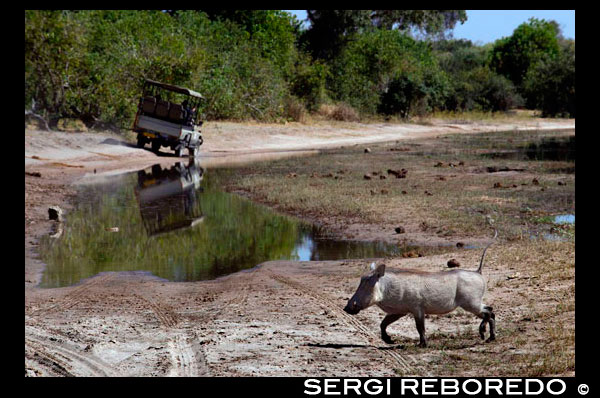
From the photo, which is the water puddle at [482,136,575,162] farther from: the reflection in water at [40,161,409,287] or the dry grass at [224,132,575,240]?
the reflection in water at [40,161,409,287]

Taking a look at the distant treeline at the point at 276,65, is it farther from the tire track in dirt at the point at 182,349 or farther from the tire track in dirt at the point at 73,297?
the tire track in dirt at the point at 182,349

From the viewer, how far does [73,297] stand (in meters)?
Result: 9.51

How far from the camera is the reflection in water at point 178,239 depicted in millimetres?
11727

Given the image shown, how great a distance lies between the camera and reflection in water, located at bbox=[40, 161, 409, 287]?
38.5ft

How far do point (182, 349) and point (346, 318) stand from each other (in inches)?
68.1

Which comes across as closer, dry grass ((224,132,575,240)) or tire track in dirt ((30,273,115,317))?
tire track in dirt ((30,273,115,317))

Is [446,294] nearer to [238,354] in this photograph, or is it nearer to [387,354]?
[387,354]

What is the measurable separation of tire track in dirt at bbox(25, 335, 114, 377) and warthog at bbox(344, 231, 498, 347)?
2.20 metres

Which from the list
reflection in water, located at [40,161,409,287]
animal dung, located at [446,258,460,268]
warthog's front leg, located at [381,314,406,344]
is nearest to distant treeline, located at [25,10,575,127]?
reflection in water, located at [40,161,409,287]

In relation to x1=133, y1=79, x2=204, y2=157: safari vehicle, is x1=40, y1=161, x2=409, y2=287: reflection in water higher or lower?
lower

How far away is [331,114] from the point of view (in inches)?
1877

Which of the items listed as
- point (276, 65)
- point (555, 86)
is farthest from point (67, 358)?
point (555, 86)

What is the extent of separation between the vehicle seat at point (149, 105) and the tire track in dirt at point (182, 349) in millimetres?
20539
